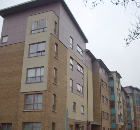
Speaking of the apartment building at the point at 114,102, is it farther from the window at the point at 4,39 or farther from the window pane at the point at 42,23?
the window at the point at 4,39

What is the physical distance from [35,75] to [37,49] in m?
3.13

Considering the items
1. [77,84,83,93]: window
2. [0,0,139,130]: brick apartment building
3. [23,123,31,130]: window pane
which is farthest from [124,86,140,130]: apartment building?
[23,123,31,130]: window pane

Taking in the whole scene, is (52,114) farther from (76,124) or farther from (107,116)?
(107,116)

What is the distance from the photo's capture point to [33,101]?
2105 centimetres

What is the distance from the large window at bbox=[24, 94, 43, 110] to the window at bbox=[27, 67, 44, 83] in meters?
1.77

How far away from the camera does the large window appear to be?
68.1 ft

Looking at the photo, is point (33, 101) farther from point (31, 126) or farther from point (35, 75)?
point (35, 75)

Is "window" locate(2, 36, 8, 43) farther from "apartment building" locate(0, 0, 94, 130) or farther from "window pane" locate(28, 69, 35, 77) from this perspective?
"window pane" locate(28, 69, 35, 77)

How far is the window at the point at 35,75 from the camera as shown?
71.4 feet

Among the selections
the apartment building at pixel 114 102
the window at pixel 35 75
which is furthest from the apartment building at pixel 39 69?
the apartment building at pixel 114 102

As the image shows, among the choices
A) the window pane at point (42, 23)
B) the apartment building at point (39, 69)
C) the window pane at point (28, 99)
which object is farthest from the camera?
the window pane at point (42, 23)

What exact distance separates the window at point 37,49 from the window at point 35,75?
1880 millimetres

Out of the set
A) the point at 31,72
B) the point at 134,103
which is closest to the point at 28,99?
the point at 31,72

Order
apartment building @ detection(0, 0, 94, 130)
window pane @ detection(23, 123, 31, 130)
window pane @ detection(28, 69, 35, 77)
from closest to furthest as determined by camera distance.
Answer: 1. window pane @ detection(23, 123, 31, 130)
2. apartment building @ detection(0, 0, 94, 130)
3. window pane @ detection(28, 69, 35, 77)
